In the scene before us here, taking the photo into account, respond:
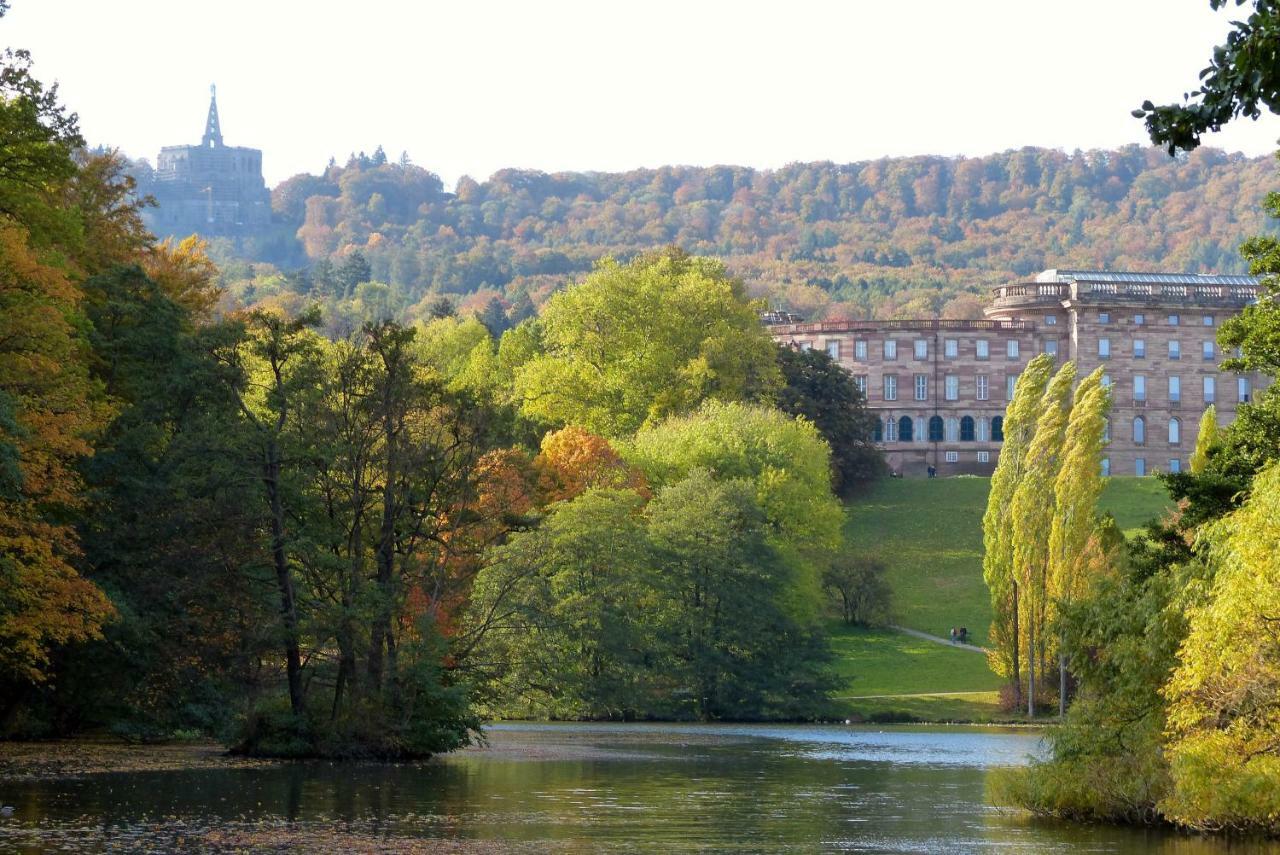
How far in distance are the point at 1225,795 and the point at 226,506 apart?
21.2 metres

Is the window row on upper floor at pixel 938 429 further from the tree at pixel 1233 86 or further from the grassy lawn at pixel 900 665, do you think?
the tree at pixel 1233 86

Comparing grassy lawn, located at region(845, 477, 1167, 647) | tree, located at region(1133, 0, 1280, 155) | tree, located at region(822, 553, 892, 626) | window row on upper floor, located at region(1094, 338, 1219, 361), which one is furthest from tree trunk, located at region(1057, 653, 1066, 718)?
window row on upper floor, located at region(1094, 338, 1219, 361)

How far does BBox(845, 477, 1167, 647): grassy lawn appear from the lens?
79812 mm

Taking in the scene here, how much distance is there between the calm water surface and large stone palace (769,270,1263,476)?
8094 cm

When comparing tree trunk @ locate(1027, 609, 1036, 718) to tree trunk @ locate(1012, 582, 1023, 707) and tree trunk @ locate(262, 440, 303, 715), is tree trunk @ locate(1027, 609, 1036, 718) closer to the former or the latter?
tree trunk @ locate(1012, 582, 1023, 707)

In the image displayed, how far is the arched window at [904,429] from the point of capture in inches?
4838

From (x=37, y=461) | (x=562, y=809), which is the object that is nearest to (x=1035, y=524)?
(x=562, y=809)

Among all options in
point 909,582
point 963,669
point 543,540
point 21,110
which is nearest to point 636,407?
point 909,582

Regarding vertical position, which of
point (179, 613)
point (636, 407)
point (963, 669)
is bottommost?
point (963, 669)

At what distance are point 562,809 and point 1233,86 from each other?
63.7 feet

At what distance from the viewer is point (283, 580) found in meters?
38.5

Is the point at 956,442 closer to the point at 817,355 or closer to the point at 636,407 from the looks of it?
the point at 817,355

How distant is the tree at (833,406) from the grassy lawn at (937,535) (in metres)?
1.73

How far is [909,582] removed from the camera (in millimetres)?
84312
